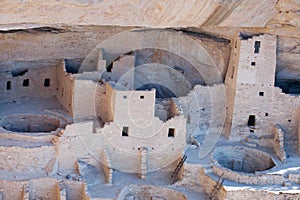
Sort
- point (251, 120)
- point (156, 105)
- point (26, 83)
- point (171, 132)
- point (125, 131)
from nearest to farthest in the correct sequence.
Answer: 1. point (125, 131)
2. point (171, 132)
3. point (156, 105)
4. point (251, 120)
5. point (26, 83)

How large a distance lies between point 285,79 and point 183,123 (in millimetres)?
3286

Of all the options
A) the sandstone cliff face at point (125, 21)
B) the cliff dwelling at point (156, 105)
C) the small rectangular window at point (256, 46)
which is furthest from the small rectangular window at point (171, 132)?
the small rectangular window at point (256, 46)

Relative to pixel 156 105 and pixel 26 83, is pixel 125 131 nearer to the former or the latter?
pixel 156 105

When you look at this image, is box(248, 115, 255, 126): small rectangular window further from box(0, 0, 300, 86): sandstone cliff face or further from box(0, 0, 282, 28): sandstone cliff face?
box(0, 0, 282, 28): sandstone cliff face

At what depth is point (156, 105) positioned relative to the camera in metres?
14.7

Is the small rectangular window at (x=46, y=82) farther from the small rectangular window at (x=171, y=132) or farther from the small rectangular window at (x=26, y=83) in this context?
the small rectangular window at (x=171, y=132)

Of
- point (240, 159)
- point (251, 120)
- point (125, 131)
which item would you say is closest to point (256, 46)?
point (251, 120)

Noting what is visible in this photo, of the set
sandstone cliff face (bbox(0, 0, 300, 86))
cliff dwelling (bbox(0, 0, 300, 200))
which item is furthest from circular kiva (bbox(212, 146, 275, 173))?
sandstone cliff face (bbox(0, 0, 300, 86))

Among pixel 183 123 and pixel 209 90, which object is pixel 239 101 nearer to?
pixel 209 90

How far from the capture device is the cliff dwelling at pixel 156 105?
41.4 ft

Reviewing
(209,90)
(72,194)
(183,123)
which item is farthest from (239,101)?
(72,194)

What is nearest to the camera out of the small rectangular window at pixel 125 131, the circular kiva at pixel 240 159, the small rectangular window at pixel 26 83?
the small rectangular window at pixel 125 131

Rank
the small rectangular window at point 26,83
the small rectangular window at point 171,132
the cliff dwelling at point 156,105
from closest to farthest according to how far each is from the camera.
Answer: the cliff dwelling at point 156,105, the small rectangular window at point 171,132, the small rectangular window at point 26,83

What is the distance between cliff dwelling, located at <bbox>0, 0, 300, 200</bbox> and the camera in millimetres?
12625
